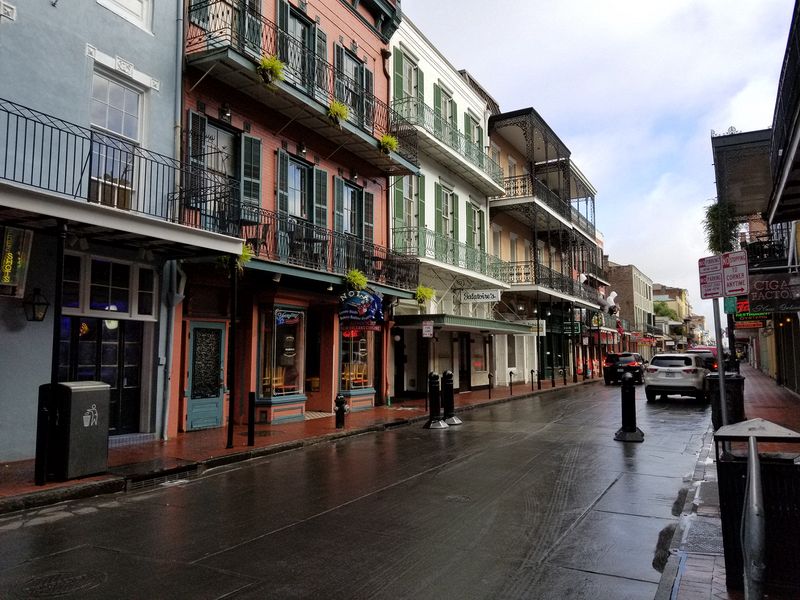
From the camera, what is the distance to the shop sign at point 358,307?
15617 mm

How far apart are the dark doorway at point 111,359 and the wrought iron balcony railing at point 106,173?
2.18m

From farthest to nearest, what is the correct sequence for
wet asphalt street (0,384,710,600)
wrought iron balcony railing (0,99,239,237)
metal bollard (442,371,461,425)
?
metal bollard (442,371,461,425) → wrought iron balcony railing (0,99,239,237) → wet asphalt street (0,384,710,600)

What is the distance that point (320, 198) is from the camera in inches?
632

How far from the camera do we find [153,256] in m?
11.4

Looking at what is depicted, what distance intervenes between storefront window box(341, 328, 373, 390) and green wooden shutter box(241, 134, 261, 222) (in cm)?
451

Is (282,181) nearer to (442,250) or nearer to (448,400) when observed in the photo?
(448,400)

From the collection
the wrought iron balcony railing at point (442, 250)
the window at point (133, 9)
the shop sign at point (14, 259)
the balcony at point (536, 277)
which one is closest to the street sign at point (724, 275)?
the shop sign at point (14, 259)

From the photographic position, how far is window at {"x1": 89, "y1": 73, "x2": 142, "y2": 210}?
1032 centimetres

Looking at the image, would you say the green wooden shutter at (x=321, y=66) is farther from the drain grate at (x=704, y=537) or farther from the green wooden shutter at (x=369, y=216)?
the drain grate at (x=704, y=537)

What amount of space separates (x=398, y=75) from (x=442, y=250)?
6211 mm

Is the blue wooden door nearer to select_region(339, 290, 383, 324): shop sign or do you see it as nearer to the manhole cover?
select_region(339, 290, 383, 324): shop sign

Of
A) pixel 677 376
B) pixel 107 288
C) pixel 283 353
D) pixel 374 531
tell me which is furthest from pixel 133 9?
pixel 677 376

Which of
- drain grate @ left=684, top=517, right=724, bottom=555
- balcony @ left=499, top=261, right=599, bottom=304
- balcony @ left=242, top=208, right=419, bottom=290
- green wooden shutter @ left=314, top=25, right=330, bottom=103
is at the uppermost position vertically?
green wooden shutter @ left=314, top=25, right=330, bottom=103

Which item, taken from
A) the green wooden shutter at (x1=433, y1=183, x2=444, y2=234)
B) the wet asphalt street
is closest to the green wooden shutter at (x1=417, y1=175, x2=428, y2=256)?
the green wooden shutter at (x1=433, y1=183, x2=444, y2=234)
